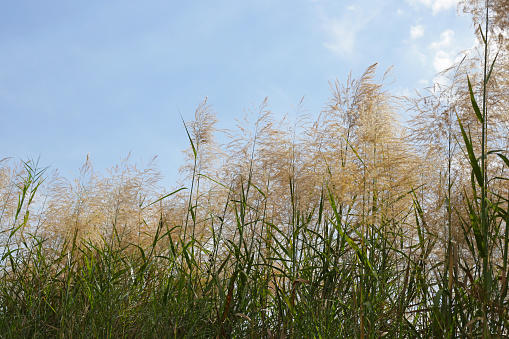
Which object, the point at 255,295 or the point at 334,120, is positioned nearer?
the point at 255,295

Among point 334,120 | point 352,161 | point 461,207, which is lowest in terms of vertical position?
point 461,207

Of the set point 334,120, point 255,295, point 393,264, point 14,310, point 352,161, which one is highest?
point 334,120

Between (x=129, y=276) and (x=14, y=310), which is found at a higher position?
(x=129, y=276)

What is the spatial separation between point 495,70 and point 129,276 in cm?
295

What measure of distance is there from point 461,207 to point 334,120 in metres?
1.03

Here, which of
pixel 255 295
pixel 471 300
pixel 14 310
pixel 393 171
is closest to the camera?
pixel 471 300

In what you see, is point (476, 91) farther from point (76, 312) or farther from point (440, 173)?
point (76, 312)

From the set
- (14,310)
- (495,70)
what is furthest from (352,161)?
(14,310)

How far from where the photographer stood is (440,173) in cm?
314

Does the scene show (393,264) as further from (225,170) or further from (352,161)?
(225,170)

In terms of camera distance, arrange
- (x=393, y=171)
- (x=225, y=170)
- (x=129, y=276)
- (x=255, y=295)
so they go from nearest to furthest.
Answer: (x=255, y=295)
(x=393, y=171)
(x=129, y=276)
(x=225, y=170)

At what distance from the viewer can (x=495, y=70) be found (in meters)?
3.05

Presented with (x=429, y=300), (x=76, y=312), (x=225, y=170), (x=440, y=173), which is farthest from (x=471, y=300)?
(x=76, y=312)

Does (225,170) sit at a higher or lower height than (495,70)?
lower
